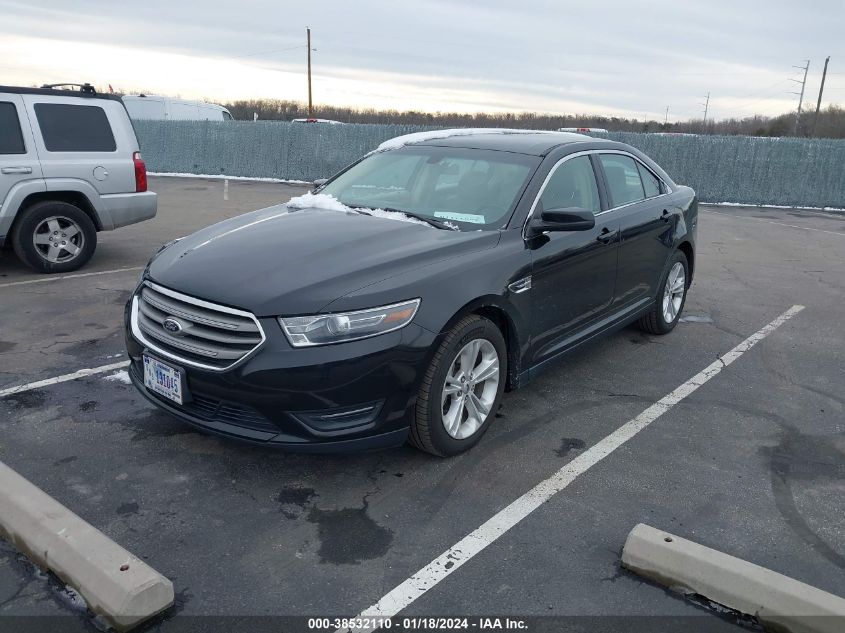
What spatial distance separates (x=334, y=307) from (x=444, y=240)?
915mm

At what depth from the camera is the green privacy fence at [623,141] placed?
66.7ft

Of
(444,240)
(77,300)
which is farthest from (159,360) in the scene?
(77,300)

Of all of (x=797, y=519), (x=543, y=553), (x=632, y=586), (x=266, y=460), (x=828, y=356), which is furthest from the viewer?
(x=828, y=356)

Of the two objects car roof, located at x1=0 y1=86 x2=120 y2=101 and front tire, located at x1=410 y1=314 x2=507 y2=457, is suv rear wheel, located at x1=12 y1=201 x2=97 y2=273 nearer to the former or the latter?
car roof, located at x1=0 y1=86 x2=120 y2=101

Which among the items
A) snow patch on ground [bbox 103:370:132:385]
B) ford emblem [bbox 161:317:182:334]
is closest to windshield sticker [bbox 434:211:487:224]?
ford emblem [bbox 161:317:182:334]

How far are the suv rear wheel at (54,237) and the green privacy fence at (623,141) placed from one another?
51.1 ft

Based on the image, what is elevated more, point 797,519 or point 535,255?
point 535,255

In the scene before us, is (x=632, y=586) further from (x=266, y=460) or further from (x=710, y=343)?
(x=710, y=343)

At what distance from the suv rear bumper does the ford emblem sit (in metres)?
5.52

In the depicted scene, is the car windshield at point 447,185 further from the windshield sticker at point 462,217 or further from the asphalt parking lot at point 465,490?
the asphalt parking lot at point 465,490

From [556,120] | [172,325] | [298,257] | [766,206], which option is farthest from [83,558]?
[556,120]

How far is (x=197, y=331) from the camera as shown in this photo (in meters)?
3.50

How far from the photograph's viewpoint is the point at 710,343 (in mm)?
6316

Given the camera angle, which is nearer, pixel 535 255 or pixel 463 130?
pixel 535 255
